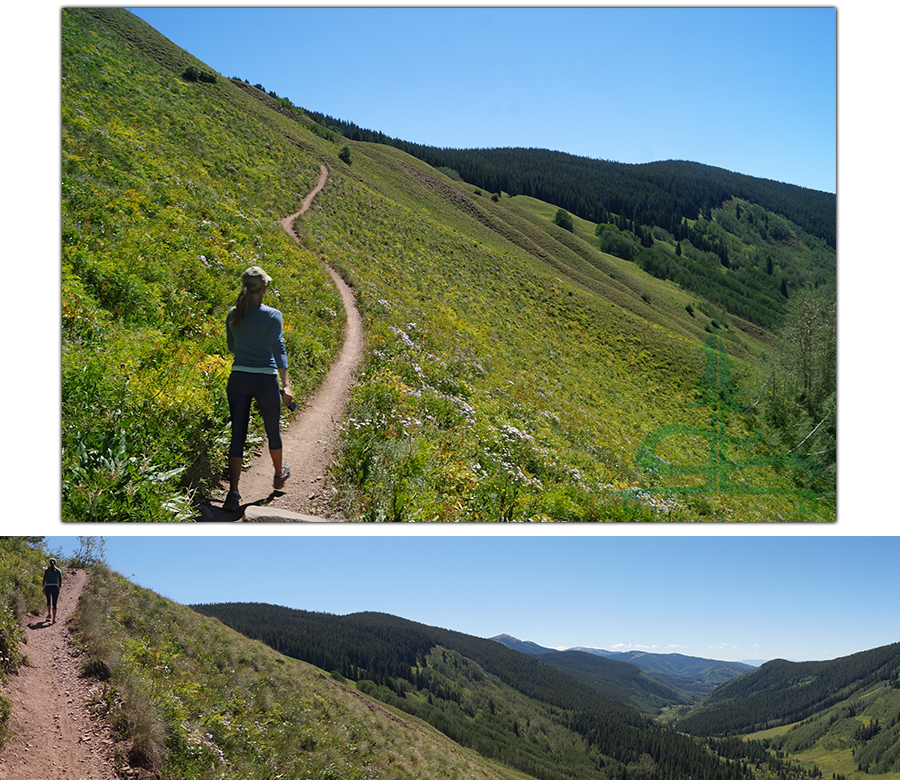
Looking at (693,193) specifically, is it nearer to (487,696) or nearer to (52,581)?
(52,581)

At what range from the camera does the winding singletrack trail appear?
15.6 ft

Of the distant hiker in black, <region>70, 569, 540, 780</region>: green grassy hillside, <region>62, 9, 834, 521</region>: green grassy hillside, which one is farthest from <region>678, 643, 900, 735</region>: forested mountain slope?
the distant hiker in black

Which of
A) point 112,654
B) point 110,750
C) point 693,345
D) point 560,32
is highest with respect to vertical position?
point 560,32

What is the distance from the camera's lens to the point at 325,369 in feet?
22.0

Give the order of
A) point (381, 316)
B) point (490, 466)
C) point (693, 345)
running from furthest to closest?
point (381, 316) < point (693, 345) < point (490, 466)

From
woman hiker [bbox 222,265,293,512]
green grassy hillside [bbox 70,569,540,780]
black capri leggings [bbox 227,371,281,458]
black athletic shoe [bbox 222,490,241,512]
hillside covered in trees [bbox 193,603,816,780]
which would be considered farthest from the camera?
hillside covered in trees [bbox 193,603,816,780]

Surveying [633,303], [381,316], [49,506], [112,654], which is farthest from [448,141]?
[112,654]

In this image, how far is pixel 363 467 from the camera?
5.33 metres

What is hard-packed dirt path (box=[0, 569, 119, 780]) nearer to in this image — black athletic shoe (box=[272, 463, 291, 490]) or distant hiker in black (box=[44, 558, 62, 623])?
distant hiker in black (box=[44, 558, 62, 623])

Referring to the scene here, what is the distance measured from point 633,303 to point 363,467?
11.7 m

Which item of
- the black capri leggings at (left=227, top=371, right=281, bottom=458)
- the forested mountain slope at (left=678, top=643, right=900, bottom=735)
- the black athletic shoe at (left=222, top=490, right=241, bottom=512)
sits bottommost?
the forested mountain slope at (left=678, top=643, right=900, bottom=735)

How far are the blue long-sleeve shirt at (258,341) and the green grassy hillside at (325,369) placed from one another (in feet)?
2.95

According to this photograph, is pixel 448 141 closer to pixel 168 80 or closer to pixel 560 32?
pixel 560 32

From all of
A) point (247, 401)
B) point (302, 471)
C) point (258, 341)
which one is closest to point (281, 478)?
point (302, 471)
